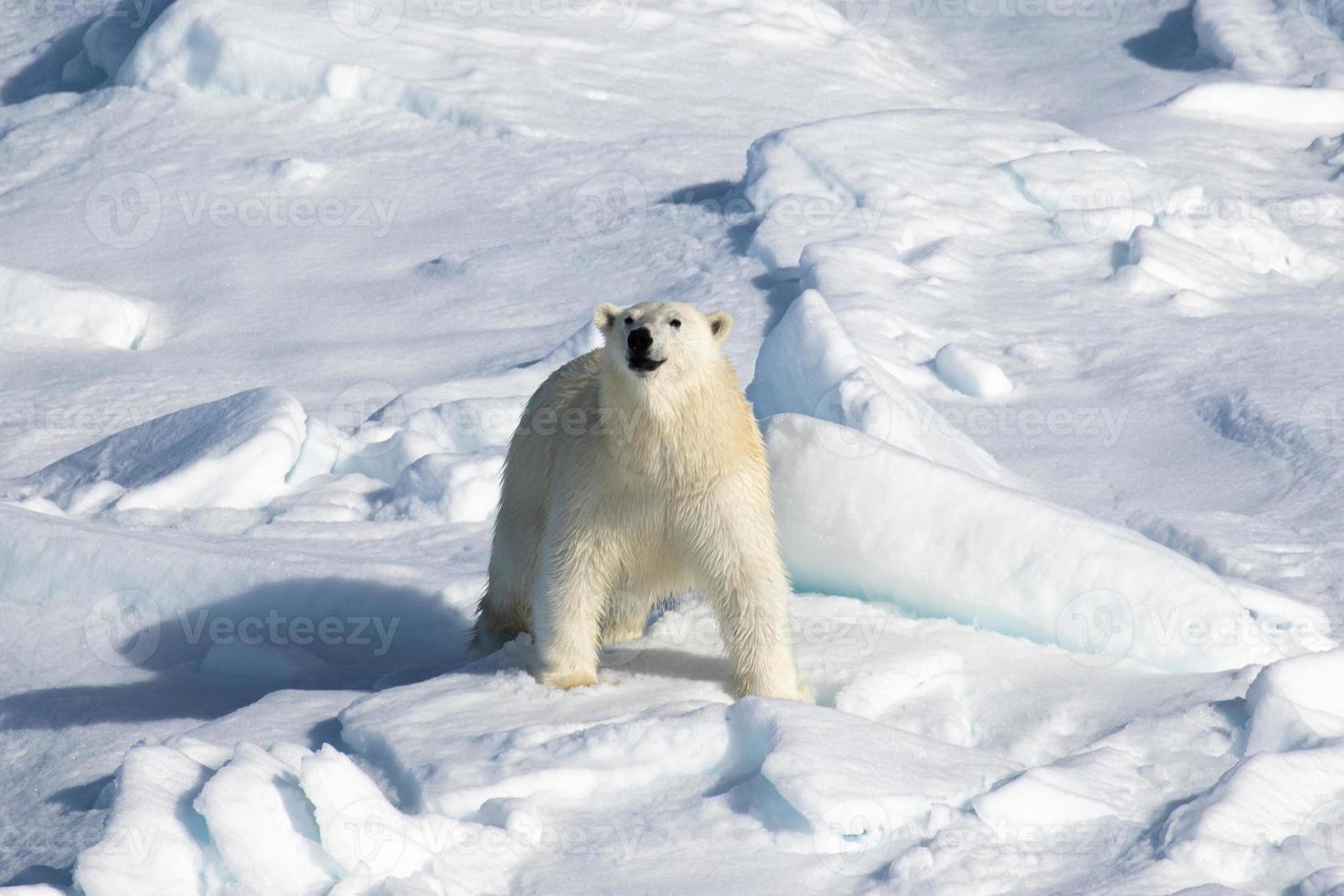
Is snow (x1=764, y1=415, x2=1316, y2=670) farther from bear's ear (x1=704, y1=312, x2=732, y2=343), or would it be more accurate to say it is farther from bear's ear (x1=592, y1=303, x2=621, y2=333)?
bear's ear (x1=592, y1=303, x2=621, y2=333)

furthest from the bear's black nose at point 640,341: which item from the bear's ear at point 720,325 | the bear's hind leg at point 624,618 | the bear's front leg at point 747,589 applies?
the bear's hind leg at point 624,618

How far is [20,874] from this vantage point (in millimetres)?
2762

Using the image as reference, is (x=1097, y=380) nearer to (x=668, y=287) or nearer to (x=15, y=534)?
(x=668, y=287)

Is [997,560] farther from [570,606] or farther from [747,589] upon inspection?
[570,606]

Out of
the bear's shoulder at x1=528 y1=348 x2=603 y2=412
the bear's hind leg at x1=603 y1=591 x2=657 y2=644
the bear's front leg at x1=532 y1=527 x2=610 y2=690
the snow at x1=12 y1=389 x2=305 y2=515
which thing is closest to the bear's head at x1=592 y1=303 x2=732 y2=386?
the bear's shoulder at x1=528 y1=348 x2=603 y2=412

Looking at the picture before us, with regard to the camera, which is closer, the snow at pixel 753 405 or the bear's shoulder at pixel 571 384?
the snow at pixel 753 405

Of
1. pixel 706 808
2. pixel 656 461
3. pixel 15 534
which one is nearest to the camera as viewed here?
pixel 706 808

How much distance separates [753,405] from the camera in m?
5.68

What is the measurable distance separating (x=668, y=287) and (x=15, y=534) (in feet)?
13.1

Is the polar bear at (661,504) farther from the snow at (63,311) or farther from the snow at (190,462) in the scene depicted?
the snow at (63,311)

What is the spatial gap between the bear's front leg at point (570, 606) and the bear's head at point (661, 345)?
415mm

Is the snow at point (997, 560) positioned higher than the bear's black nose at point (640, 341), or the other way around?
the bear's black nose at point (640, 341)

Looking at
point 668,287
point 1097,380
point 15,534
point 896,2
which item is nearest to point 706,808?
point 15,534

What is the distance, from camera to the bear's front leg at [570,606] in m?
3.29
